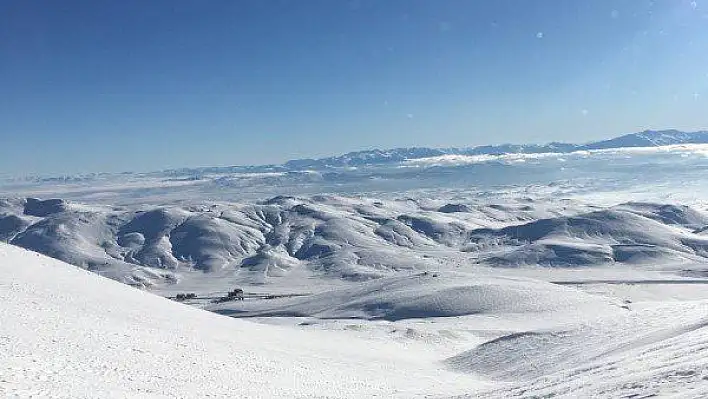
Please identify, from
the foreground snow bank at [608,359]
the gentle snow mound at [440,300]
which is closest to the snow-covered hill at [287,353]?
the foreground snow bank at [608,359]

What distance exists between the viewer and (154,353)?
29141 mm

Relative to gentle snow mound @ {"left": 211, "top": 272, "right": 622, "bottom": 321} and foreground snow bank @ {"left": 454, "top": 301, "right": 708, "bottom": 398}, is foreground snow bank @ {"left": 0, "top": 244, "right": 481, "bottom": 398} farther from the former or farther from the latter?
gentle snow mound @ {"left": 211, "top": 272, "right": 622, "bottom": 321}

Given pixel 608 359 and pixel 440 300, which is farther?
pixel 440 300

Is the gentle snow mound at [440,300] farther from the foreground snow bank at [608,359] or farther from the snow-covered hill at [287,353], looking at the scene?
the foreground snow bank at [608,359]

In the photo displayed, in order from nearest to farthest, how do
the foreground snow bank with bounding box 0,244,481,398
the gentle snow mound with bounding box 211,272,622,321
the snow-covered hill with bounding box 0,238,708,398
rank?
the snow-covered hill with bounding box 0,238,708,398
the foreground snow bank with bounding box 0,244,481,398
the gentle snow mound with bounding box 211,272,622,321

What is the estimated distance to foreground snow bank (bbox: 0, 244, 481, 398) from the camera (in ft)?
76.1

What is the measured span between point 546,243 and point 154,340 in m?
155

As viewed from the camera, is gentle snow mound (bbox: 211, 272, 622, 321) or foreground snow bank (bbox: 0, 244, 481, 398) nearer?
foreground snow bank (bbox: 0, 244, 481, 398)

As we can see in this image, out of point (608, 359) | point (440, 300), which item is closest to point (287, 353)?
point (608, 359)

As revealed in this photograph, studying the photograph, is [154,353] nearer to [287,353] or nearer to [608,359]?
[287,353]

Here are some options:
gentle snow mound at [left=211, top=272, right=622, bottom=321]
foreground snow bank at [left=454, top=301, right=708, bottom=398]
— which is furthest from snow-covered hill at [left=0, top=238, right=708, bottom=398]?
gentle snow mound at [left=211, top=272, right=622, bottom=321]

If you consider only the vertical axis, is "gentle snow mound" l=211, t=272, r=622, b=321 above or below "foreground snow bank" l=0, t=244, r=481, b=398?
below

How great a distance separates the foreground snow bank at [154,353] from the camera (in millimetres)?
23203

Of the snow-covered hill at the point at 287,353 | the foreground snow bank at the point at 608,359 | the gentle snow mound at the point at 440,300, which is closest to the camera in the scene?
the foreground snow bank at the point at 608,359
